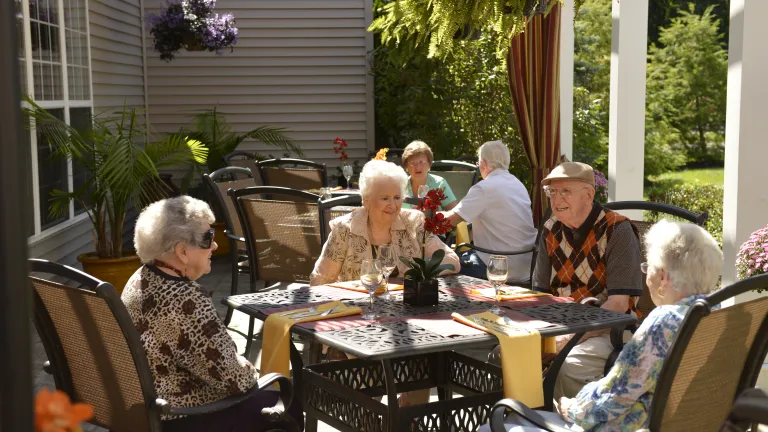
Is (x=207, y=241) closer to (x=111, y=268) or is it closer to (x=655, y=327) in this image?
(x=655, y=327)

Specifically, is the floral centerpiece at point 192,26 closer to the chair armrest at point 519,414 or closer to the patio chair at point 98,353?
the patio chair at point 98,353

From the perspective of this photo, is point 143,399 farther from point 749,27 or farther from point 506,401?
point 749,27

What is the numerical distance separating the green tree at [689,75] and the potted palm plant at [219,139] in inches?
468

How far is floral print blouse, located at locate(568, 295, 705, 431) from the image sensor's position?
253 centimetres

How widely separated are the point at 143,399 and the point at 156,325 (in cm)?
29

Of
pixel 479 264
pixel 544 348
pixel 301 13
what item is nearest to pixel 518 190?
pixel 479 264

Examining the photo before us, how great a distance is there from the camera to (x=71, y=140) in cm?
689

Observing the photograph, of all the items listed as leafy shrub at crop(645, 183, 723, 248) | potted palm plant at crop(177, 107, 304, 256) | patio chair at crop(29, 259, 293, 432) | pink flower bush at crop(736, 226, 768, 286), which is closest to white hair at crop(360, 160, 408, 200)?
patio chair at crop(29, 259, 293, 432)

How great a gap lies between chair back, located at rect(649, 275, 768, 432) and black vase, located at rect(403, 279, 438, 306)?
4.30 feet

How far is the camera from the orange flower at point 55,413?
876 millimetres

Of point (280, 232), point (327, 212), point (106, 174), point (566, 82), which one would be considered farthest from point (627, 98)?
point (106, 174)

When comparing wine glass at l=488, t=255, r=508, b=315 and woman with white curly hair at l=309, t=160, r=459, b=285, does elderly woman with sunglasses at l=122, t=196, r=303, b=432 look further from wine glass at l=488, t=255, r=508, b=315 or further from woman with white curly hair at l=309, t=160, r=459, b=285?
woman with white curly hair at l=309, t=160, r=459, b=285

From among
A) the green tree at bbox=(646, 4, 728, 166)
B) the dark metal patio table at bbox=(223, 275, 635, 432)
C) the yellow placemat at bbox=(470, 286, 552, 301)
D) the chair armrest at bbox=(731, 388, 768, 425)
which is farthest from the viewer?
the green tree at bbox=(646, 4, 728, 166)

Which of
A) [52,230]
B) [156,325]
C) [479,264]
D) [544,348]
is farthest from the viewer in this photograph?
[52,230]
